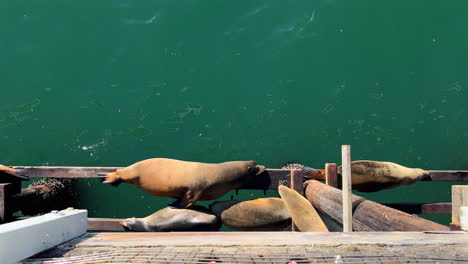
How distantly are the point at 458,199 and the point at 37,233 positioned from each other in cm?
254

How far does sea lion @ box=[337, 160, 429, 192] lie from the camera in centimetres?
464

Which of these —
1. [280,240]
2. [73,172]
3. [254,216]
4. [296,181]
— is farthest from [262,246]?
[73,172]

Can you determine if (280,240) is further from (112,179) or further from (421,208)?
(421,208)

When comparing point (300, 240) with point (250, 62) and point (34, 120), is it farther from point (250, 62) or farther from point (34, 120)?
point (34, 120)

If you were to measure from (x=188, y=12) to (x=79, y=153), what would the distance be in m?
3.31

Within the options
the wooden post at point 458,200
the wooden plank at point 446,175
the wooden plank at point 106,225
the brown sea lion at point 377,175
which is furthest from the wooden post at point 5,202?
the wooden plank at point 446,175

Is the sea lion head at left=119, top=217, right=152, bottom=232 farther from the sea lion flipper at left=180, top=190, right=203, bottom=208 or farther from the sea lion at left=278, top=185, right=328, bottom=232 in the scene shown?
the sea lion at left=278, top=185, right=328, bottom=232

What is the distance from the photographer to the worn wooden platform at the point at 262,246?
1817mm

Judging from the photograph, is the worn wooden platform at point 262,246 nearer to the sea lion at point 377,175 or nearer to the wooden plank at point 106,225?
the wooden plank at point 106,225

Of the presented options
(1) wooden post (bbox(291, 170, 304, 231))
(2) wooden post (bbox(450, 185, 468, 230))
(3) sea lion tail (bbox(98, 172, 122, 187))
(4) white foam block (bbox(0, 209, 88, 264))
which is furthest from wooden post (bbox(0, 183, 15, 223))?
(2) wooden post (bbox(450, 185, 468, 230))

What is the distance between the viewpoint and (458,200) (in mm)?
2428

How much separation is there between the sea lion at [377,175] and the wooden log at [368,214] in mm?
548

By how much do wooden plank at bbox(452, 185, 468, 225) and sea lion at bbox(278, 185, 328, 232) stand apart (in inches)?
48.2

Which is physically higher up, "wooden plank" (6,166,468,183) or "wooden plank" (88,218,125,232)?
"wooden plank" (6,166,468,183)
